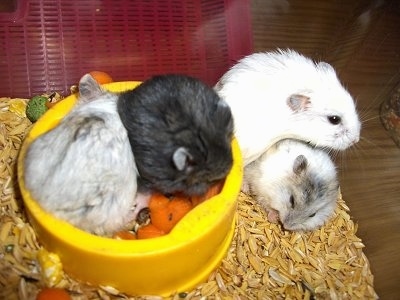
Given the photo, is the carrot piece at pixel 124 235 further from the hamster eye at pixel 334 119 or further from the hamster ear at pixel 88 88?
the hamster eye at pixel 334 119

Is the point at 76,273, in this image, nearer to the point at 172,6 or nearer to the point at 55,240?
the point at 55,240

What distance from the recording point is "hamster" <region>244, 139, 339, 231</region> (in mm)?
3367

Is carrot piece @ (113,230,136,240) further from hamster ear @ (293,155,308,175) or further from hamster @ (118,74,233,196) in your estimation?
hamster ear @ (293,155,308,175)

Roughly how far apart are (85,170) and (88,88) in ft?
2.03

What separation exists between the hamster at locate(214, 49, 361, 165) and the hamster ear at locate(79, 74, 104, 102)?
0.91 m

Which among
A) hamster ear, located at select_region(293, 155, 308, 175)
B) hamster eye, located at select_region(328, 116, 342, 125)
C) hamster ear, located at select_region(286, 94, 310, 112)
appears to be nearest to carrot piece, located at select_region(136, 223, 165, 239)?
hamster ear, located at select_region(293, 155, 308, 175)

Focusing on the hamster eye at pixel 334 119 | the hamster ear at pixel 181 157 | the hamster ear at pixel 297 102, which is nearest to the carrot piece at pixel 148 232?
the hamster ear at pixel 181 157

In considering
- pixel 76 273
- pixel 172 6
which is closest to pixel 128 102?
pixel 76 273

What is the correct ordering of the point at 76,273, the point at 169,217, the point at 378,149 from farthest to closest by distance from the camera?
the point at 378,149, the point at 169,217, the point at 76,273

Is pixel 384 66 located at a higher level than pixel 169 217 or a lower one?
higher

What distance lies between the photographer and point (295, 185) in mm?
3424

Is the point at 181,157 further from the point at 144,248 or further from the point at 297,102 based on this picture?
the point at 297,102

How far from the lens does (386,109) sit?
3992 mm

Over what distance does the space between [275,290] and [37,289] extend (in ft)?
4.84
